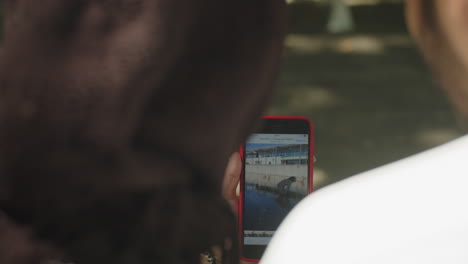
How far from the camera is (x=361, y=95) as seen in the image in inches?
87.1

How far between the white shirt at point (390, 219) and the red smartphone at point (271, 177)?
0.52m

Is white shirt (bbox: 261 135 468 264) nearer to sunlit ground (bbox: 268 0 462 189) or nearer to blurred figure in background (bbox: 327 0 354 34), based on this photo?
sunlit ground (bbox: 268 0 462 189)

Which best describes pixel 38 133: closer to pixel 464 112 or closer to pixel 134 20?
pixel 134 20

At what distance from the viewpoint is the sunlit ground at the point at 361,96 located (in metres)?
1.92

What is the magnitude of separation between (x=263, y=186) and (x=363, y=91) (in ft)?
4.83

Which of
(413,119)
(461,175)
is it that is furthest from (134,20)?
(413,119)

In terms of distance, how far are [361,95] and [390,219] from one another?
197 centimetres

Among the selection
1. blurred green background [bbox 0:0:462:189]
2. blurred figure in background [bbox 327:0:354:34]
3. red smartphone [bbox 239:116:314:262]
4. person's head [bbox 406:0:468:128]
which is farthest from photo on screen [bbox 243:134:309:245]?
blurred figure in background [bbox 327:0:354:34]

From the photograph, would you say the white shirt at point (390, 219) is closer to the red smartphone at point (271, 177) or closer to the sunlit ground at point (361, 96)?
the red smartphone at point (271, 177)

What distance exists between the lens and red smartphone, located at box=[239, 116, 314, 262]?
0.82 metres

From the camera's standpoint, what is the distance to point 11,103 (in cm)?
29

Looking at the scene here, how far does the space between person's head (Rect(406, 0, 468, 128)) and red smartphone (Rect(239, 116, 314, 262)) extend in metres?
0.44

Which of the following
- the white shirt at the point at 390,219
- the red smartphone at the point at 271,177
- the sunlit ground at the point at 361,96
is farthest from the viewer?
the sunlit ground at the point at 361,96

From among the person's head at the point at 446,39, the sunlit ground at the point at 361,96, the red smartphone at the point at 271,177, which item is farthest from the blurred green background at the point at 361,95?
the person's head at the point at 446,39
